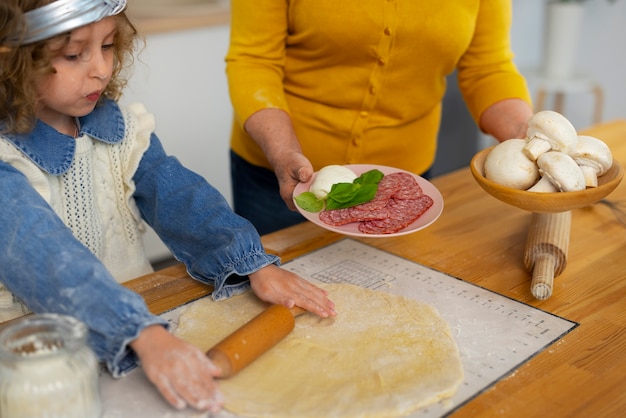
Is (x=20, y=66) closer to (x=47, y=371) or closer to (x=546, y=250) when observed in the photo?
(x=47, y=371)

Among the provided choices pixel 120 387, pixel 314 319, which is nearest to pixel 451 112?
pixel 314 319

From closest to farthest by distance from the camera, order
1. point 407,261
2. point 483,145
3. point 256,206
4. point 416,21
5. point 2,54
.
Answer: point 2,54, point 407,261, point 416,21, point 256,206, point 483,145

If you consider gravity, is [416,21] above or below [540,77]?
above

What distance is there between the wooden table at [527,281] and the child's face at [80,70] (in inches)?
11.9

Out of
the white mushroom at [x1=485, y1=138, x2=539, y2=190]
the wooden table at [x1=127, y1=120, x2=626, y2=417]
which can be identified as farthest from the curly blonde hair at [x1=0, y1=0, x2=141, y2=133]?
the white mushroom at [x1=485, y1=138, x2=539, y2=190]

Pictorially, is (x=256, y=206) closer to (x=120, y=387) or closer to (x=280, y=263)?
(x=280, y=263)

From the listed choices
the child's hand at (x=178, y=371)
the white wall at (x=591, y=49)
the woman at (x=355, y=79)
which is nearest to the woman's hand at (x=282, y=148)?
the woman at (x=355, y=79)

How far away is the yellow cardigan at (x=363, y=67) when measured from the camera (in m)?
1.37

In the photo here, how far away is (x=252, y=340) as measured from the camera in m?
0.91

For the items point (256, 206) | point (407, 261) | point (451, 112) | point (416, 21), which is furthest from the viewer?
point (451, 112)

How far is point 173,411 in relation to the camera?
830 millimetres

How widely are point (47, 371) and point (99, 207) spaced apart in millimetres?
512

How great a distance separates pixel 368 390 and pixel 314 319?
18cm

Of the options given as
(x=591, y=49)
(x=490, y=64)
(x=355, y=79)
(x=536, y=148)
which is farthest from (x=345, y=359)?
(x=591, y=49)
